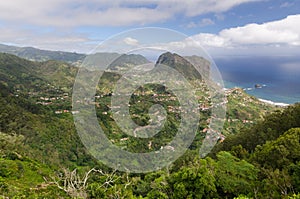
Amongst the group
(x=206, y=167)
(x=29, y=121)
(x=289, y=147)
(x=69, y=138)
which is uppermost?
(x=289, y=147)

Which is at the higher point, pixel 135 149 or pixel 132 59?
pixel 132 59

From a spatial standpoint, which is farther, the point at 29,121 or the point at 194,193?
the point at 29,121

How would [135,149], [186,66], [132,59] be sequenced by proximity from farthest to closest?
[135,149] → [186,66] → [132,59]

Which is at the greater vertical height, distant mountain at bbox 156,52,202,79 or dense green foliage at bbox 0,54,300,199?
distant mountain at bbox 156,52,202,79

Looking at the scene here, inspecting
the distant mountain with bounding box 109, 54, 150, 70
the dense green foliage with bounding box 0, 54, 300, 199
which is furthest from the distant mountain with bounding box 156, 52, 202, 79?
the dense green foliage with bounding box 0, 54, 300, 199

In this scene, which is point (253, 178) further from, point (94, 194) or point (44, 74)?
point (44, 74)

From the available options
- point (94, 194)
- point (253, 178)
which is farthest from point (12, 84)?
point (253, 178)

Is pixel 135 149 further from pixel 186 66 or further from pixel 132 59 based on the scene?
pixel 132 59

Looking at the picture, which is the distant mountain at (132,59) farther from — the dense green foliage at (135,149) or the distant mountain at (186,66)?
the distant mountain at (186,66)

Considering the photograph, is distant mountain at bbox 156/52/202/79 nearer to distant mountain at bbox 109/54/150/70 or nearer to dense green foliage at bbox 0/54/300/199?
distant mountain at bbox 109/54/150/70

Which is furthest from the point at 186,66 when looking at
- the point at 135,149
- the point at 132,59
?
the point at 132,59

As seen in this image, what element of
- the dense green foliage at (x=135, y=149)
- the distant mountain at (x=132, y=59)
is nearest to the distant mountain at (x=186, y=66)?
the distant mountain at (x=132, y=59)
